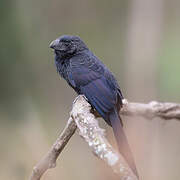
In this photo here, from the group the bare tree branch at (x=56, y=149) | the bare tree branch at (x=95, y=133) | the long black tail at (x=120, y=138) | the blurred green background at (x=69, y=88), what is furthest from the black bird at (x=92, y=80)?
the blurred green background at (x=69, y=88)

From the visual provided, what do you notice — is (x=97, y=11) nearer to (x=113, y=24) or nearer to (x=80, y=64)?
(x=113, y=24)

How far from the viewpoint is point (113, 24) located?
7246mm

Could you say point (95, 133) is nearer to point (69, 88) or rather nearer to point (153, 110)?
point (153, 110)

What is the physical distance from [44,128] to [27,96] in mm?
844

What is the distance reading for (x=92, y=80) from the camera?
3.10 metres

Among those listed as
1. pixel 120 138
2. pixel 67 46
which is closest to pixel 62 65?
pixel 67 46

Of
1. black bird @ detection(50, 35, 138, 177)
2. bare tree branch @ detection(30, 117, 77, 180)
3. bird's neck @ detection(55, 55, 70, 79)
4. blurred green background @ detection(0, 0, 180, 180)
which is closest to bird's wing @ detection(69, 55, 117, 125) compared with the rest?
black bird @ detection(50, 35, 138, 177)

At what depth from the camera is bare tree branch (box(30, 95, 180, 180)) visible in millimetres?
1544

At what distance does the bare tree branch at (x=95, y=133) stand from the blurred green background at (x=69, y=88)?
133 centimetres

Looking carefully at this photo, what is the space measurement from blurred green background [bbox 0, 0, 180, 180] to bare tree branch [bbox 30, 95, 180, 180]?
1334mm

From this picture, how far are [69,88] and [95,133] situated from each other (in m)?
4.44

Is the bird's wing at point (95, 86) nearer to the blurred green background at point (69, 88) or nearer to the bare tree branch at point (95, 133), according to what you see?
the bare tree branch at point (95, 133)

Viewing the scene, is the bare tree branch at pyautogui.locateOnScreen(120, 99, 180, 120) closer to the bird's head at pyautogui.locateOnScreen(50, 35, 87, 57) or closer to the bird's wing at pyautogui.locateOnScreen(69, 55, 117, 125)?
the bird's wing at pyautogui.locateOnScreen(69, 55, 117, 125)

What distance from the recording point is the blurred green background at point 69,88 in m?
4.81
